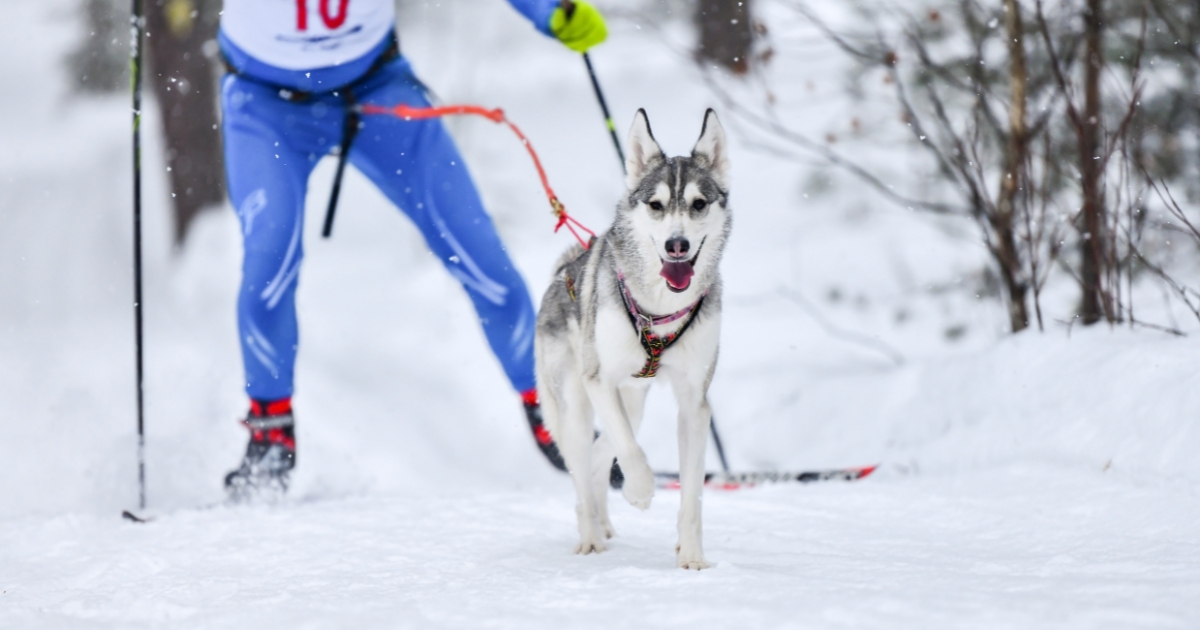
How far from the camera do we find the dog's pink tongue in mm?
2898

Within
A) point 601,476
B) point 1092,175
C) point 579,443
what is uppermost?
point 1092,175

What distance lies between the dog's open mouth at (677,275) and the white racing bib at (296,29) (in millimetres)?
2149

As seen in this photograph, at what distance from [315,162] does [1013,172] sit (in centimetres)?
343

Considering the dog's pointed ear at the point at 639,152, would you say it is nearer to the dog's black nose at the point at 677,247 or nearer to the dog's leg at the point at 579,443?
the dog's black nose at the point at 677,247

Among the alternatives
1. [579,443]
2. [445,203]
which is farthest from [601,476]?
[445,203]

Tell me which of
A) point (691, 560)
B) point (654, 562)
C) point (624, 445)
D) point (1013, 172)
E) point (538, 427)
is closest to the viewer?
point (691, 560)

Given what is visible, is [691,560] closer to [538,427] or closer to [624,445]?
[624,445]

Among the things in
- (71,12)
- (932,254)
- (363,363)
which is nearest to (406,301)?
(363,363)

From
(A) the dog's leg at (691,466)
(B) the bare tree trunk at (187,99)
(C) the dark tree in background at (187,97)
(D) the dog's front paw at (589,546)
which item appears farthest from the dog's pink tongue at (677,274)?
(B) the bare tree trunk at (187,99)

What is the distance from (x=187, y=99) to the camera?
10805mm

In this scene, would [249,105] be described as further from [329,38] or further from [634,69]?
[634,69]

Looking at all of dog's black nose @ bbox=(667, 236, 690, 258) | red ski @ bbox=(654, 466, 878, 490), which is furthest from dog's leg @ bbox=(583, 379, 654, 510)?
red ski @ bbox=(654, 466, 878, 490)

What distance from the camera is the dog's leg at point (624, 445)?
293 centimetres

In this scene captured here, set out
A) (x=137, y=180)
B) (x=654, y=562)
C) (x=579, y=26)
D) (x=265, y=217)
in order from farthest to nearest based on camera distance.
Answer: (x=137, y=180) < (x=579, y=26) < (x=265, y=217) < (x=654, y=562)
